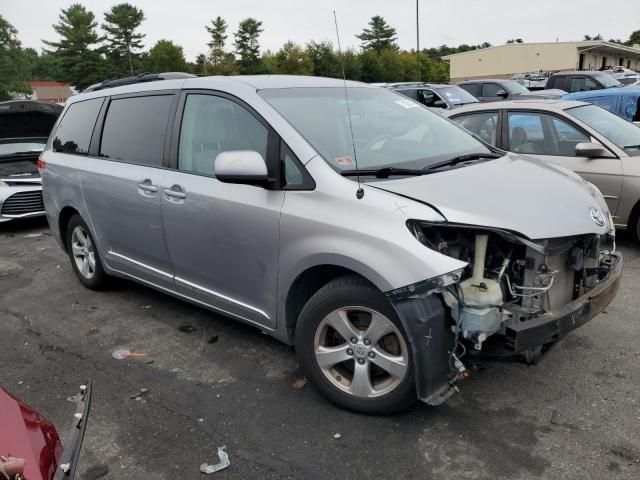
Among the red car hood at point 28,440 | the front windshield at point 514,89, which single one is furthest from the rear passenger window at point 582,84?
the red car hood at point 28,440

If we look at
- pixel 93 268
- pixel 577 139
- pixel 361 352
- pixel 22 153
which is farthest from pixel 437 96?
pixel 361 352

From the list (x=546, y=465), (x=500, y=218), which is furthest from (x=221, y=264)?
(x=546, y=465)

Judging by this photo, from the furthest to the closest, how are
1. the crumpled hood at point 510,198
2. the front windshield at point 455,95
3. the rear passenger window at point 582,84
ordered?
the rear passenger window at point 582,84 < the front windshield at point 455,95 < the crumpled hood at point 510,198

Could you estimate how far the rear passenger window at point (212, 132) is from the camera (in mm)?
3482

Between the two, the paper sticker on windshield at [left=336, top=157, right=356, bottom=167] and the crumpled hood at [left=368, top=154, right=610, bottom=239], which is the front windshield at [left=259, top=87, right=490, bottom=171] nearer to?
the paper sticker on windshield at [left=336, top=157, right=356, bottom=167]

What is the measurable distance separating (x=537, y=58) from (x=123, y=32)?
170 ft

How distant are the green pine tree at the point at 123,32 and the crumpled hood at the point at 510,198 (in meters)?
76.2

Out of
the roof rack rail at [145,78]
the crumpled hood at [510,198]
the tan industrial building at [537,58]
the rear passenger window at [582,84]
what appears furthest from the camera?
the tan industrial building at [537,58]

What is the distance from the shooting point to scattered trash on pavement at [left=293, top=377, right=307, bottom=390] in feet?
11.2

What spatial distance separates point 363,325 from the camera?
3031mm

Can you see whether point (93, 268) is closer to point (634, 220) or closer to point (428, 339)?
point (428, 339)

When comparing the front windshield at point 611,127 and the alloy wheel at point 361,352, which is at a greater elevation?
the front windshield at point 611,127

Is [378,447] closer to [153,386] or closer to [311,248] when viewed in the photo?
[311,248]

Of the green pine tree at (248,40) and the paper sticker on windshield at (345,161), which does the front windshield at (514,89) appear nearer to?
the paper sticker on windshield at (345,161)
